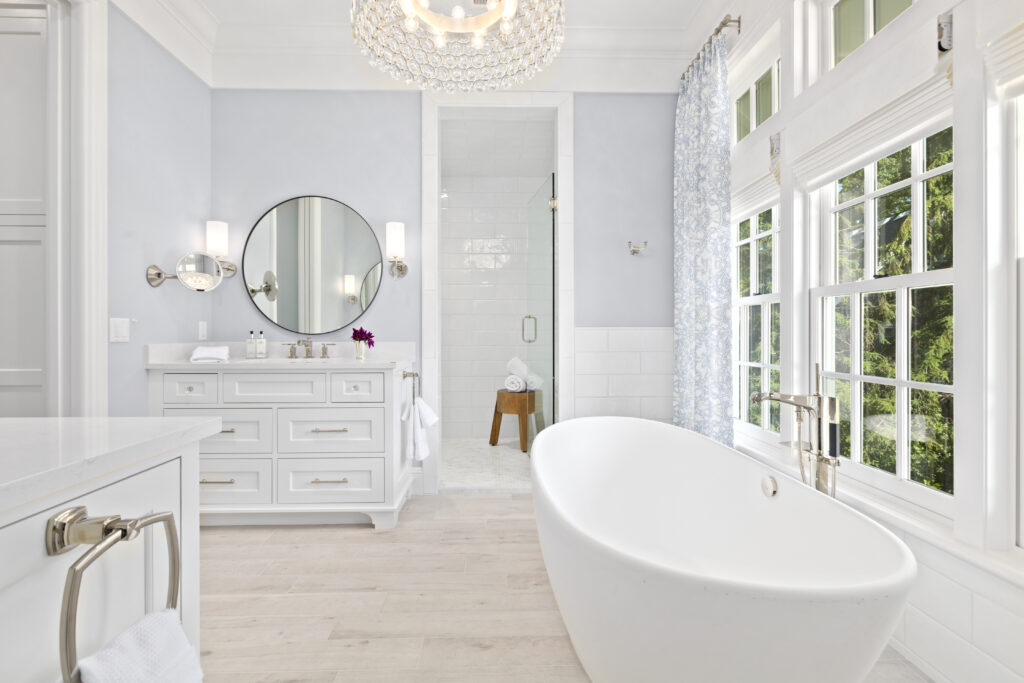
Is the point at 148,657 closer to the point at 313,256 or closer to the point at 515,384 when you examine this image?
the point at 313,256

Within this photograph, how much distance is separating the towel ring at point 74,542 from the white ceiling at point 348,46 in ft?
10.6

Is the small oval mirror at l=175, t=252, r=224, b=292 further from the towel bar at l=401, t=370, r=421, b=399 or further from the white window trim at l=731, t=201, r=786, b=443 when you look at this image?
the white window trim at l=731, t=201, r=786, b=443

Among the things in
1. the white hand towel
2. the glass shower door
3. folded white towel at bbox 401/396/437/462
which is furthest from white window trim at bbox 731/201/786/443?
the white hand towel

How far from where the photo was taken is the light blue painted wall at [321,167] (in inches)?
129

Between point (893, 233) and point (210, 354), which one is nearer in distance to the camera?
point (893, 233)

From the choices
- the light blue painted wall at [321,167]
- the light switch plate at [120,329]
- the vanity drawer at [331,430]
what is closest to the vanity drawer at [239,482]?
the vanity drawer at [331,430]

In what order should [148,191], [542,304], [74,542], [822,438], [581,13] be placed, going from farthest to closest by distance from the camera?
[542,304] → [581,13] → [148,191] → [822,438] → [74,542]

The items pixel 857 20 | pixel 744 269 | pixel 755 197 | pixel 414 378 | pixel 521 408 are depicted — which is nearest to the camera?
pixel 857 20

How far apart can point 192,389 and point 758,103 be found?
10.9ft

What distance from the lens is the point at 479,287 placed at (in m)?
5.18

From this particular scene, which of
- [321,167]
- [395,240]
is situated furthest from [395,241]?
[321,167]

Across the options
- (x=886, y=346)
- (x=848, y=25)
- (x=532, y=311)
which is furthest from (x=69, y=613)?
(x=532, y=311)

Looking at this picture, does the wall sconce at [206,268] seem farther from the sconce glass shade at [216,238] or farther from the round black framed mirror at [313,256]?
the round black framed mirror at [313,256]

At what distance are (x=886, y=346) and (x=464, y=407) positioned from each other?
381 centimetres
